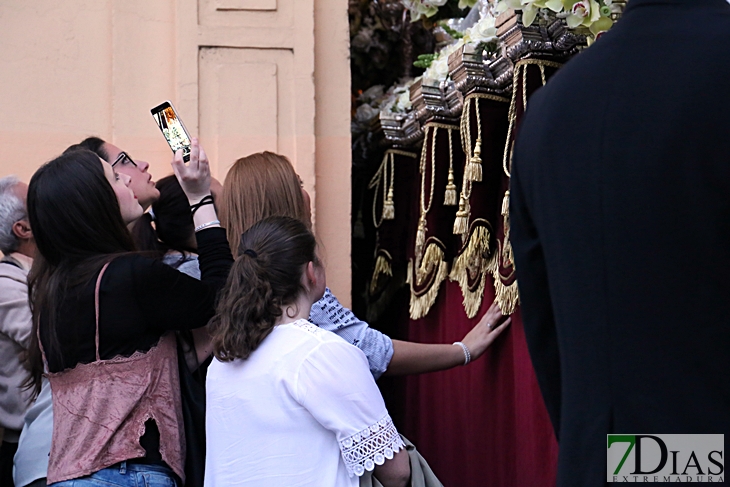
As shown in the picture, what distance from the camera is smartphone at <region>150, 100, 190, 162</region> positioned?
2.83 m

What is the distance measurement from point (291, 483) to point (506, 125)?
157 centimetres

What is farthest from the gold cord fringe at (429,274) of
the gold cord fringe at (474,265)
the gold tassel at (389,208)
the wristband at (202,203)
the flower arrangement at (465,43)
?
the wristband at (202,203)

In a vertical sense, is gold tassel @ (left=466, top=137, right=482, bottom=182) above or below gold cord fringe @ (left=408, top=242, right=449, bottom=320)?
above

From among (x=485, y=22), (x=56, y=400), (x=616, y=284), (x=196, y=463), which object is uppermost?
(x=485, y=22)

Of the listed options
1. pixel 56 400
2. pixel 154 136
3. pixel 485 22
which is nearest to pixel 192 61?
pixel 154 136

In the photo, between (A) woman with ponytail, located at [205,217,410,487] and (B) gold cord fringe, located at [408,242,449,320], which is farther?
(B) gold cord fringe, located at [408,242,449,320]

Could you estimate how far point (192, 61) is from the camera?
4.00 meters

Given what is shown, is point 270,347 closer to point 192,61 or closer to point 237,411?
point 237,411

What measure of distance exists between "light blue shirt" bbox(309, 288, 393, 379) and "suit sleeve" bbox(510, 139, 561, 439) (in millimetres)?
1116

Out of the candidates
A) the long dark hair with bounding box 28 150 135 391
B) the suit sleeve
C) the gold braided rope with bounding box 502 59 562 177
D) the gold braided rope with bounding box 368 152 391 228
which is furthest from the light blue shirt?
the gold braided rope with bounding box 368 152 391 228

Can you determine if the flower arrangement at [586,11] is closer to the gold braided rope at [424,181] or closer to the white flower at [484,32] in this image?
the white flower at [484,32]

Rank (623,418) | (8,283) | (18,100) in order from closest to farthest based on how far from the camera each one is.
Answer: (623,418), (8,283), (18,100)

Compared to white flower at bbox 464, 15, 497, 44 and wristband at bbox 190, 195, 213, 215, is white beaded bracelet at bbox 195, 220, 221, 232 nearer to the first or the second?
wristband at bbox 190, 195, 213, 215

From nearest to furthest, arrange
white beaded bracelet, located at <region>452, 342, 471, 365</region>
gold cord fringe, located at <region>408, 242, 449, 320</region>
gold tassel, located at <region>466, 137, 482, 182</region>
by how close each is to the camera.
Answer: white beaded bracelet, located at <region>452, 342, 471, 365</region>, gold tassel, located at <region>466, 137, 482, 182</region>, gold cord fringe, located at <region>408, 242, 449, 320</region>
